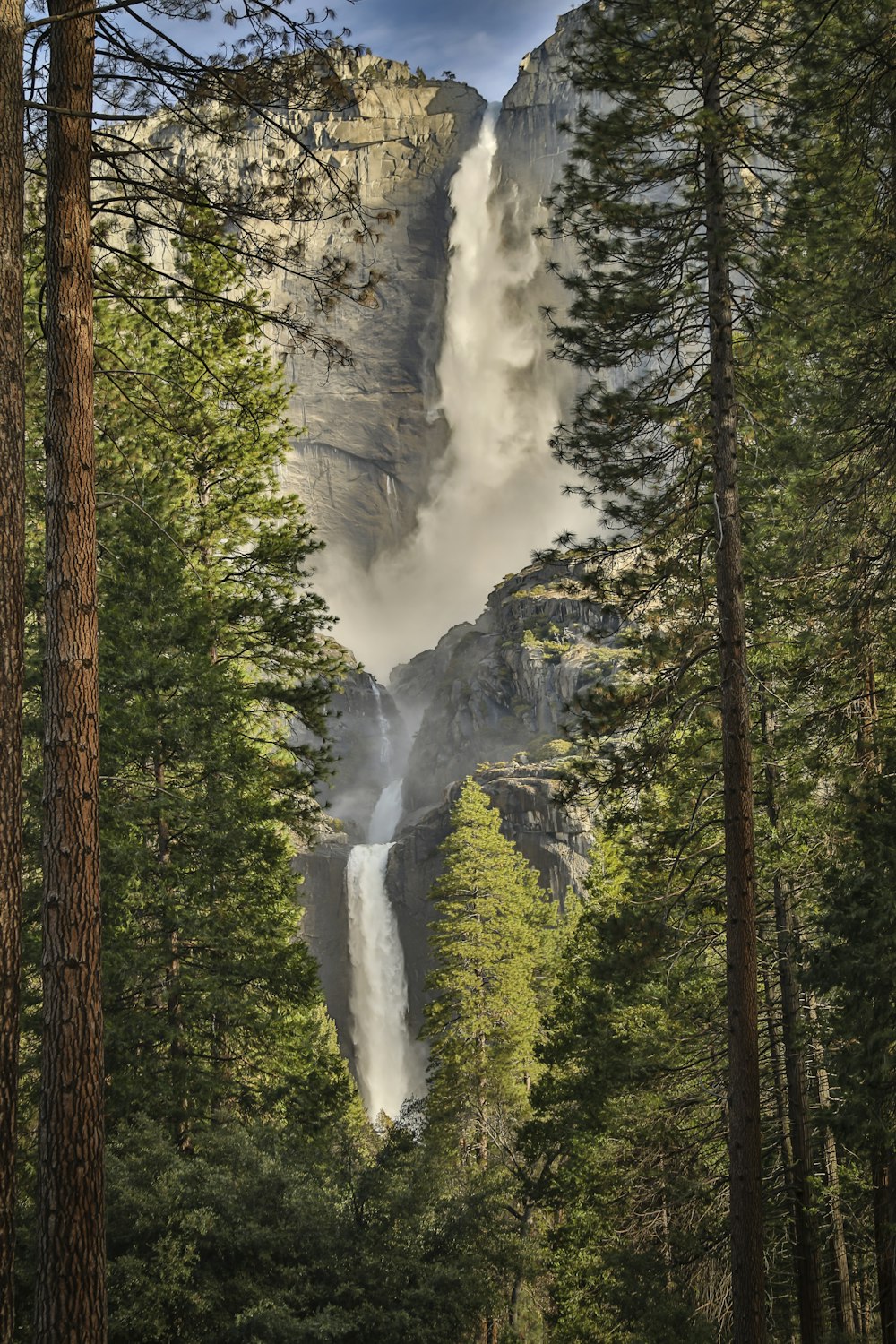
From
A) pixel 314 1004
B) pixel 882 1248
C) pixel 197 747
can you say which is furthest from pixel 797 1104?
pixel 197 747

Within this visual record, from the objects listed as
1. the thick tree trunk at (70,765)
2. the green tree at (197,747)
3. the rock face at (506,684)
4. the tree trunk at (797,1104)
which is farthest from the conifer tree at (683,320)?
the rock face at (506,684)

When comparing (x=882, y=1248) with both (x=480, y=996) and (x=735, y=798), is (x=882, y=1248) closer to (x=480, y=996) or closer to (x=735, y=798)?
(x=735, y=798)

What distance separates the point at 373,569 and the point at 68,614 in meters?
143

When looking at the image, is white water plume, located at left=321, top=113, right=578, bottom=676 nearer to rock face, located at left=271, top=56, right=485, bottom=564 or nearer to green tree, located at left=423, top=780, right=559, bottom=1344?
rock face, located at left=271, top=56, right=485, bottom=564

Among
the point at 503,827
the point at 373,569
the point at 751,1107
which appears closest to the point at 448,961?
the point at 751,1107

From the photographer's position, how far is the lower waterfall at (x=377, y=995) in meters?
52.2

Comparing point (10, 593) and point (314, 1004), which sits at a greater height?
point (10, 593)

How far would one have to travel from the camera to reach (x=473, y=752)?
76625 mm

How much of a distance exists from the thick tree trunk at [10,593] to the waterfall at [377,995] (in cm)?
4881

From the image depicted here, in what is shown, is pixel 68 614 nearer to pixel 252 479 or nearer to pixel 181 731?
pixel 181 731

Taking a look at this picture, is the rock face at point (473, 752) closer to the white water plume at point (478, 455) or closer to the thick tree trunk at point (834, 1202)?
the thick tree trunk at point (834, 1202)

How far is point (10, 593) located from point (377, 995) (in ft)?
176

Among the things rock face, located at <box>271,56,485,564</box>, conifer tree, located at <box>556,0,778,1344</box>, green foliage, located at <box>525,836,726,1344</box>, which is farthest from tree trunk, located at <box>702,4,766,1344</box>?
rock face, located at <box>271,56,485,564</box>

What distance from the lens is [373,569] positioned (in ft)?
484
